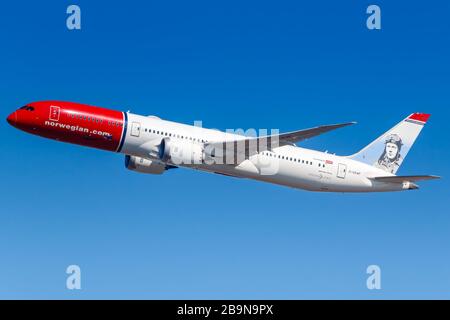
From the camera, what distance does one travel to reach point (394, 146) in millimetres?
66312

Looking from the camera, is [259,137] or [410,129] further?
[410,129]

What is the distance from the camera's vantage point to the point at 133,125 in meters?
55.3

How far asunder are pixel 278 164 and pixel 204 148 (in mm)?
6250

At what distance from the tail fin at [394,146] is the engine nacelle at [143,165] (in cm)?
1611

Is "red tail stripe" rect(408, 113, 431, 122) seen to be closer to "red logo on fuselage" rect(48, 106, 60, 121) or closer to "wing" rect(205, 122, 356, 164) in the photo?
"wing" rect(205, 122, 356, 164)

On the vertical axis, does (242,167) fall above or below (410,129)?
below

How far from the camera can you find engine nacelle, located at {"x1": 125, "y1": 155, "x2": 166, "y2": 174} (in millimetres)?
60594

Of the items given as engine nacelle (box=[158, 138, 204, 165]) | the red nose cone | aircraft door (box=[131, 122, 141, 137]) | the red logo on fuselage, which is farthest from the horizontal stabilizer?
the red nose cone

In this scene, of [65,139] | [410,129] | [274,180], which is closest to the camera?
[65,139]

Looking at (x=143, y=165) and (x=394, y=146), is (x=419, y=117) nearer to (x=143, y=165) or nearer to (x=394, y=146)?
(x=394, y=146)

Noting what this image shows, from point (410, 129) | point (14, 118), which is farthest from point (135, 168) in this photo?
point (410, 129)

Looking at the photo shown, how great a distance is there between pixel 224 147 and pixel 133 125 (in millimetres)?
6909

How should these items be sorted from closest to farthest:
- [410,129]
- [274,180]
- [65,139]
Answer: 1. [65,139]
2. [274,180]
3. [410,129]

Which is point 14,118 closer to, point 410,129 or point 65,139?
point 65,139
